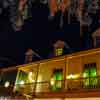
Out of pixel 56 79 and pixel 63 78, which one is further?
pixel 56 79

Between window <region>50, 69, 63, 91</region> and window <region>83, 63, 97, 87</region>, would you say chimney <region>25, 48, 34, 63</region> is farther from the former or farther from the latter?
window <region>83, 63, 97, 87</region>

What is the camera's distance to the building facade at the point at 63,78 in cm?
1337

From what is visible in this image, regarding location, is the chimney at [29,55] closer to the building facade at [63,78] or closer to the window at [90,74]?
the building facade at [63,78]

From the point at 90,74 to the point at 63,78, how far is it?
236cm

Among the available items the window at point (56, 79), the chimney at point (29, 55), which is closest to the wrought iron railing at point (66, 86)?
the window at point (56, 79)

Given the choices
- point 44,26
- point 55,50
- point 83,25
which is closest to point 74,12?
point 83,25

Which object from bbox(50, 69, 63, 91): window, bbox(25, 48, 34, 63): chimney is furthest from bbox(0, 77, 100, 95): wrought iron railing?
bbox(25, 48, 34, 63): chimney

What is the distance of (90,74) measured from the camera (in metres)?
16.2

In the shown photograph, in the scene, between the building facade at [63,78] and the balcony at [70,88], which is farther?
the building facade at [63,78]

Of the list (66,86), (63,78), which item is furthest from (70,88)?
(63,78)

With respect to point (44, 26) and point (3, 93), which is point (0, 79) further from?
point (44, 26)

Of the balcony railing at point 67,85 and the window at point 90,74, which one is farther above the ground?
the window at point 90,74

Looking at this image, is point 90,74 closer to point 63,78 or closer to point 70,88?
point 70,88

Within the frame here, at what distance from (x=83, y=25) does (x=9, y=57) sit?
9.68m
